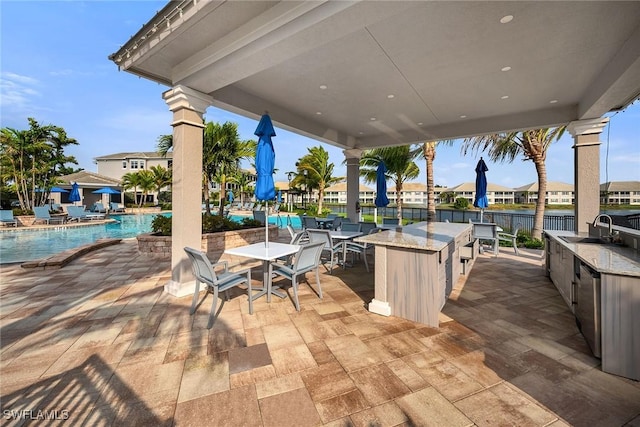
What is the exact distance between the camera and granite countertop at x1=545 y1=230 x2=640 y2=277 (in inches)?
88.3

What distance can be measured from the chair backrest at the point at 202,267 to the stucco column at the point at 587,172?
741 centimetres

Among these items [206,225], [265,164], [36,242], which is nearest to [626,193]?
[265,164]

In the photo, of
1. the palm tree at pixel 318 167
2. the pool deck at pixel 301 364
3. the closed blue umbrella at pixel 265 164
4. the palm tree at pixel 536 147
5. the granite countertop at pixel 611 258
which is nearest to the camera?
the pool deck at pixel 301 364

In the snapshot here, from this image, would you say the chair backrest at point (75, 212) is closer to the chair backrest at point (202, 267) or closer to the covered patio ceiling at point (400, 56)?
the covered patio ceiling at point (400, 56)

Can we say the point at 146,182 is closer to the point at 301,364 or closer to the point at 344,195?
the point at 344,195

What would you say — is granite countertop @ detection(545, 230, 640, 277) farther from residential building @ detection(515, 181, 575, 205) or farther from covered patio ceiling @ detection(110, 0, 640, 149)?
residential building @ detection(515, 181, 575, 205)

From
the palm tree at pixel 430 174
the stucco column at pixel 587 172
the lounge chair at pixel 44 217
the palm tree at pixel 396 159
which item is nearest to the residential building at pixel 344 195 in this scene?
the palm tree at pixel 396 159

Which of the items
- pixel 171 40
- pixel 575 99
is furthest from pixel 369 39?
pixel 575 99

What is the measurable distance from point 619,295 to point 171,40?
5641 mm

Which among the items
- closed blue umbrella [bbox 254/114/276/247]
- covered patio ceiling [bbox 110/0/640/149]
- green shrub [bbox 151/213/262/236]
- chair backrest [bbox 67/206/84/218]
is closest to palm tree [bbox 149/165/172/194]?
chair backrest [bbox 67/206/84/218]

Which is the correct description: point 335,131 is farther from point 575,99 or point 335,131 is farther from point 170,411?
point 170,411

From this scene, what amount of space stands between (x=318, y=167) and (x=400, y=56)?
18.9 metres

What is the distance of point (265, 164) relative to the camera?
4418mm

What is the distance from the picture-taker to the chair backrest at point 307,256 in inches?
148
